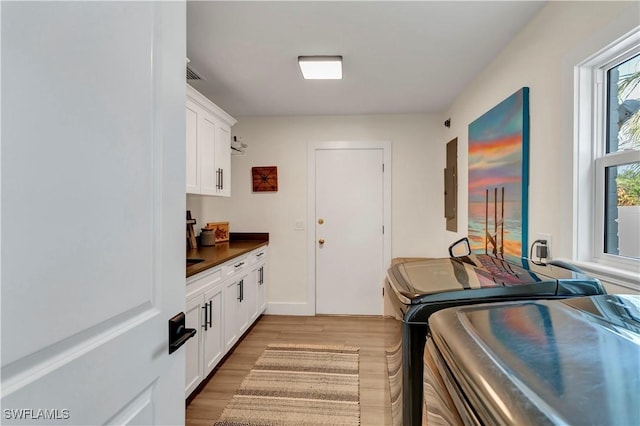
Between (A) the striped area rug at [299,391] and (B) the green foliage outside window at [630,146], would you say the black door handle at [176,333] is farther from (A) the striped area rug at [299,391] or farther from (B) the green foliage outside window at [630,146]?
(B) the green foliage outside window at [630,146]

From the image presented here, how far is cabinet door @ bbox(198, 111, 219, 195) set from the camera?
256cm

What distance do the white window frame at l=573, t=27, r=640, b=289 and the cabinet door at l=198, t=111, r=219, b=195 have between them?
243 cm

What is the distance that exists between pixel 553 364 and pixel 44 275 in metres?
0.84

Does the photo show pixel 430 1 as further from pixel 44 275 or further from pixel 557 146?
pixel 44 275

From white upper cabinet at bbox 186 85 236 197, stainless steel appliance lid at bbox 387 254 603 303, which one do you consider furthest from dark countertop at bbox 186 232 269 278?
stainless steel appliance lid at bbox 387 254 603 303

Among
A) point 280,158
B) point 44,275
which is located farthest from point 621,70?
point 280,158

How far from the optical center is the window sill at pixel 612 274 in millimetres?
1123

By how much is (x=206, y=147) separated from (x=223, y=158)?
0.35m

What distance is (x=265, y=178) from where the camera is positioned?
12.1 ft

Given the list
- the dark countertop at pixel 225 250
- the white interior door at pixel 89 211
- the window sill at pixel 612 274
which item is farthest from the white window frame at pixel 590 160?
the dark countertop at pixel 225 250

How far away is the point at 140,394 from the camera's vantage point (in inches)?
27.3

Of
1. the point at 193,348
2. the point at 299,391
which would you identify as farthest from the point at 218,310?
the point at 299,391

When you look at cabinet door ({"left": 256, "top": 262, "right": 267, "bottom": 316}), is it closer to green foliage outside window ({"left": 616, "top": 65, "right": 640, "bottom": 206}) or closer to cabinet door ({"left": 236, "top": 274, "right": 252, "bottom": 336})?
→ cabinet door ({"left": 236, "top": 274, "right": 252, "bottom": 336})

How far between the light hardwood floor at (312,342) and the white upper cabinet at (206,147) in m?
1.42
